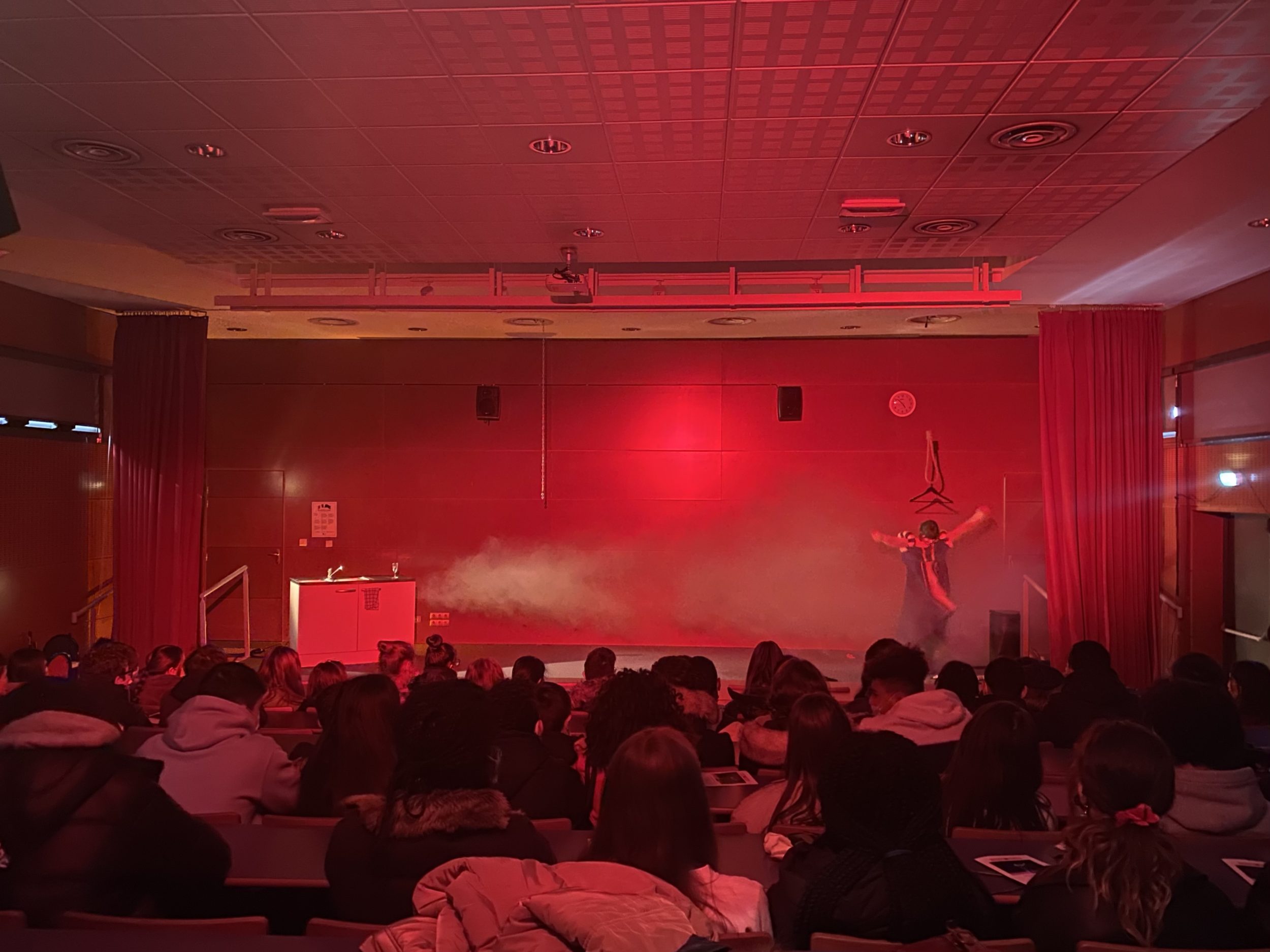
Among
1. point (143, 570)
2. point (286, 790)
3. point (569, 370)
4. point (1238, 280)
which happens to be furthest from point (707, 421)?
point (286, 790)

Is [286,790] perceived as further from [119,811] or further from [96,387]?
[96,387]

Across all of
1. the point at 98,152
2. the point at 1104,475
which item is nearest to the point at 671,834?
the point at 98,152

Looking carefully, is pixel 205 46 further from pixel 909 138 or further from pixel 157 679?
pixel 157 679

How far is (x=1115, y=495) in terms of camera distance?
28.5 ft

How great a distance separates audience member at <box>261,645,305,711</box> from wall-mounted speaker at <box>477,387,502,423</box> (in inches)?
203

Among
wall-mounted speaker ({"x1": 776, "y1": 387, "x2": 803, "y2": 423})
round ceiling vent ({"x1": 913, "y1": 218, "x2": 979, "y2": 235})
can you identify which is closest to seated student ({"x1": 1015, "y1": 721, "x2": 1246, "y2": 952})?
round ceiling vent ({"x1": 913, "y1": 218, "x2": 979, "y2": 235})

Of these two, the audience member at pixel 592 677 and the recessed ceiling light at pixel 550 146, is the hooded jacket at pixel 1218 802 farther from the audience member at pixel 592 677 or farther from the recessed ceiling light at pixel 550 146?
the recessed ceiling light at pixel 550 146

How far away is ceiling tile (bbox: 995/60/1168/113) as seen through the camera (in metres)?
3.96

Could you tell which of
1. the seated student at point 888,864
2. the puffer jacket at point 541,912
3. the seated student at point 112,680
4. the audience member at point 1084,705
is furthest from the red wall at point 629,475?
the puffer jacket at point 541,912

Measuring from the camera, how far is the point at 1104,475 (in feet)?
28.5

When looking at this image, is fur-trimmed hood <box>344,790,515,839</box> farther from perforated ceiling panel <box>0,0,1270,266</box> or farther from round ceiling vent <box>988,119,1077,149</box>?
round ceiling vent <box>988,119,1077,149</box>

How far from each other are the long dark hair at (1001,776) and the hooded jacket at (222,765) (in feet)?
7.07

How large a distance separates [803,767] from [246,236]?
533cm

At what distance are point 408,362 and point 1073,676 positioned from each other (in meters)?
7.95
